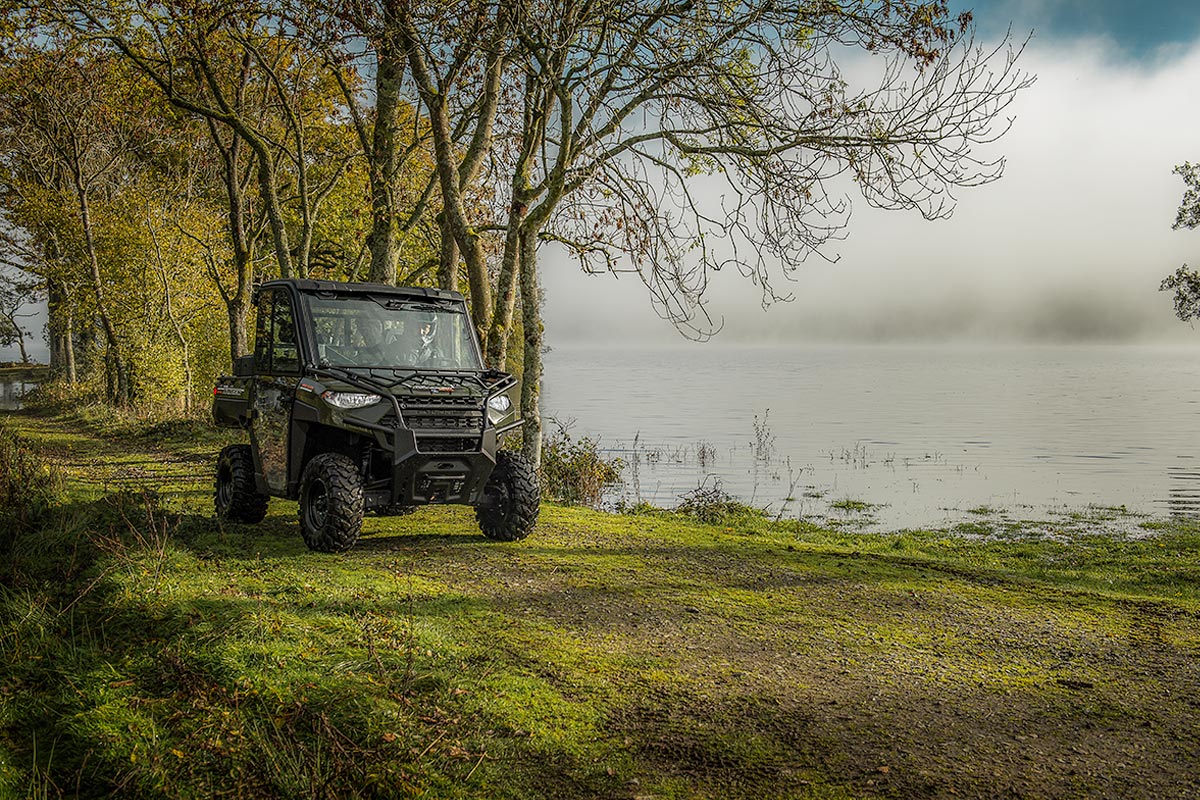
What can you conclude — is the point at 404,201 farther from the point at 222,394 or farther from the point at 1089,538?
Answer: the point at 1089,538

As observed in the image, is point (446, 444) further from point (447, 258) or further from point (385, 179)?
point (447, 258)

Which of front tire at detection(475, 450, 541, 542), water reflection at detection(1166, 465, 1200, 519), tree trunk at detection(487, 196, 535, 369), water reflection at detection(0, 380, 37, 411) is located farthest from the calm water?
water reflection at detection(0, 380, 37, 411)

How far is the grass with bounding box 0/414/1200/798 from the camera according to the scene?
4738 millimetres

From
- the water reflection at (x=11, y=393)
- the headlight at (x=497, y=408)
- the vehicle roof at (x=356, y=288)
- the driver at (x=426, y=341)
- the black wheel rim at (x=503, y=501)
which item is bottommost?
the black wheel rim at (x=503, y=501)

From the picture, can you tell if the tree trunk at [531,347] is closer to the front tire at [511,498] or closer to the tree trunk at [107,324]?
the front tire at [511,498]

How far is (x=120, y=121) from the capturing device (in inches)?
1110

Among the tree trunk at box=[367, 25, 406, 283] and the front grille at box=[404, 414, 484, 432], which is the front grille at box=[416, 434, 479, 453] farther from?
the tree trunk at box=[367, 25, 406, 283]

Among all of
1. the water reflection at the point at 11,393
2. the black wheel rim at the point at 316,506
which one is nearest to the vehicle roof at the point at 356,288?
the black wheel rim at the point at 316,506

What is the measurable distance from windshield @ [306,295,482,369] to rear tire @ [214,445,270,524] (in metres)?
1.93

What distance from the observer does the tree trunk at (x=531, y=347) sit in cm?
1305

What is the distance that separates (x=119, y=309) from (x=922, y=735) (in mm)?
28414

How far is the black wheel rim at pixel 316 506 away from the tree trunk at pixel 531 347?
173 inches

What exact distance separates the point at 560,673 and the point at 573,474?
11.7m

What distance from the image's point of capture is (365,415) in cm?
835
